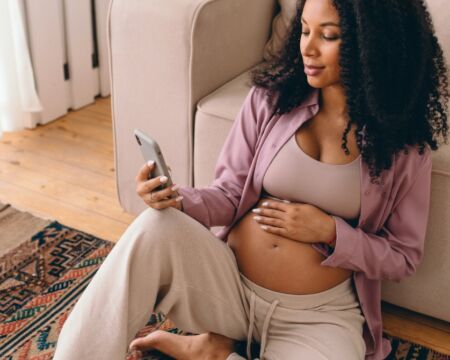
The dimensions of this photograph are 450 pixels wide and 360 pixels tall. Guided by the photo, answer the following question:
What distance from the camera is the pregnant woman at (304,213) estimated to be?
95 centimetres

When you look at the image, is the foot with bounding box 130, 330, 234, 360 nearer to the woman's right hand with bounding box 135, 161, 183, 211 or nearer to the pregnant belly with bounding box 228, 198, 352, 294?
the pregnant belly with bounding box 228, 198, 352, 294

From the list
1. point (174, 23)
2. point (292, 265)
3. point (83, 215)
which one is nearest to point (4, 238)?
point (83, 215)

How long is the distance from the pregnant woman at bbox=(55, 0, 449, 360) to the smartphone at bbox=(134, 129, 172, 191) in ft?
0.05

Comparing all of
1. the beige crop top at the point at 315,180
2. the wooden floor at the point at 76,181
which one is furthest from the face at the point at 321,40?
the wooden floor at the point at 76,181

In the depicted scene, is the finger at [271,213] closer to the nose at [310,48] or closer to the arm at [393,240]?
the arm at [393,240]

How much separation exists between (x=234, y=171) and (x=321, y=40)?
0.31 metres

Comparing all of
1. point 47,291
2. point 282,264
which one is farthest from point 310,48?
point 47,291

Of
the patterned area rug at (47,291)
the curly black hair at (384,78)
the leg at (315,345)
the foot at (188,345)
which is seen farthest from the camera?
the patterned area rug at (47,291)

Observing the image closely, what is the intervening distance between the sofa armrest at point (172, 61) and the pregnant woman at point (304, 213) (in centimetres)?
29

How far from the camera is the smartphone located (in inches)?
37.6

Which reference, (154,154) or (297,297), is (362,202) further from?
Result: (154,154)

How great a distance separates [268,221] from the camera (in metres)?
1.05

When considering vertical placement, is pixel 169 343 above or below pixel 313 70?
below

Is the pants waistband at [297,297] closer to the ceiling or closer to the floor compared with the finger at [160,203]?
closer to the floor
